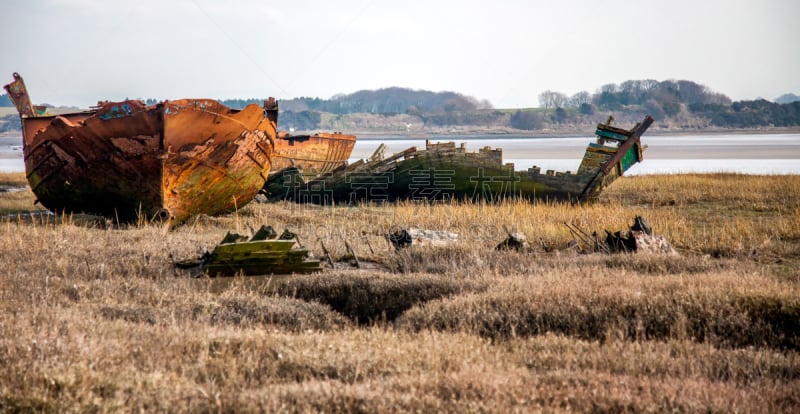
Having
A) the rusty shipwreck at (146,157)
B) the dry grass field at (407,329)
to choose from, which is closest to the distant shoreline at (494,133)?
the rusty shipwreck at (146,157)

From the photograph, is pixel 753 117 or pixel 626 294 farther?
pixel 753 117

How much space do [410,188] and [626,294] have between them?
1212 centimetres

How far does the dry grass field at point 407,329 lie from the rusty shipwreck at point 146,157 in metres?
1.53

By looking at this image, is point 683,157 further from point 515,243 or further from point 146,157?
point 146,157

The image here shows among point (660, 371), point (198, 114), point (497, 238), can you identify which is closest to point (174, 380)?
point (660, 371)

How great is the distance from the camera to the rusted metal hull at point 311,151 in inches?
1043

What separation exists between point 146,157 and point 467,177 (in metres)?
8.63

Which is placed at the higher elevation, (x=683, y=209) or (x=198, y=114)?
(x=198, y=114)

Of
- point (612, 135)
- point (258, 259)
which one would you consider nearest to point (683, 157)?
point (612, 135)

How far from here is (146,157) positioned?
1224 cm

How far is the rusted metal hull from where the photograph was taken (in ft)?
86.9

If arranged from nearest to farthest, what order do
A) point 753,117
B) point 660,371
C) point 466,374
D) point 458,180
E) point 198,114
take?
point 466,374, point 660,371, point 198,114, point 458,180, point 753,117

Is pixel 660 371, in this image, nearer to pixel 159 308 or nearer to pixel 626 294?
pixel 626 294

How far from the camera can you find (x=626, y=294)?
22.6 feet
